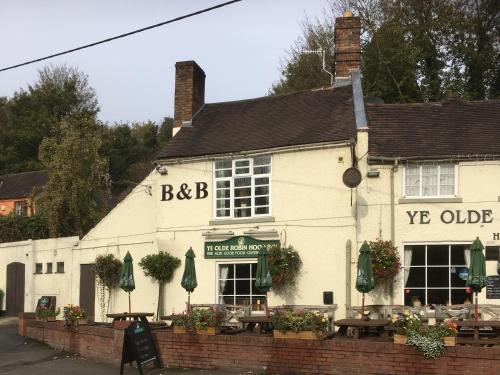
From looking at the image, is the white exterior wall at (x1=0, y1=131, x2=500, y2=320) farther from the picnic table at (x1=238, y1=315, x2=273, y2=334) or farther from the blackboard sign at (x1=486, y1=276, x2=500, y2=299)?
the picnic table at (x1=238, y1=315, x2=273, y2=334)

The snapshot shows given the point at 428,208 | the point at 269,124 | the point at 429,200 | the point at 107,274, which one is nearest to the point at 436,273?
the point at 428,208

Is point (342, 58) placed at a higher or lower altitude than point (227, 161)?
higher

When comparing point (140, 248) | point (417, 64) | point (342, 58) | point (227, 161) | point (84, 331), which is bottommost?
point (84, 331)

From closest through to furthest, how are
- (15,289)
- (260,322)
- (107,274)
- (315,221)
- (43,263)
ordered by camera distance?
(260,322) → (315,221) → (107,274) → (43,263) → (15,289)

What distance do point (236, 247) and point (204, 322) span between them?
5016 mm

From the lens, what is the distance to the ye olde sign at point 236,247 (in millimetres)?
17625

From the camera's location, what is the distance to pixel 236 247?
17.9m

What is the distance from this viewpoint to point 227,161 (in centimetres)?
1844

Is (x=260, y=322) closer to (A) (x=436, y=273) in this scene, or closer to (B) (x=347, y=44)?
(A) (x=436, y=273)

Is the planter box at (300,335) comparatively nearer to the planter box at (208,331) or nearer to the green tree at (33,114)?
the planter box at (208,331)

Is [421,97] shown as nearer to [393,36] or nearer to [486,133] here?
[393,36]

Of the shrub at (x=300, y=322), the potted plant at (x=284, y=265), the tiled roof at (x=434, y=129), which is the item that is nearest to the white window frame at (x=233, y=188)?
the potted plant at (x=284, y=265)

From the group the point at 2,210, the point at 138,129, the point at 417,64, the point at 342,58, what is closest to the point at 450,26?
the point at 417,64

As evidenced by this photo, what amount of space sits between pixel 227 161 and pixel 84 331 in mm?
6019
